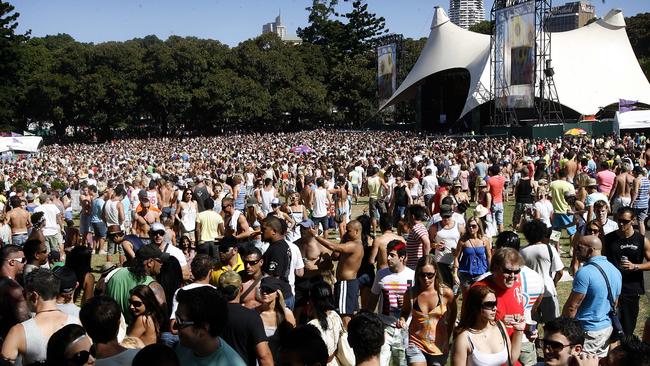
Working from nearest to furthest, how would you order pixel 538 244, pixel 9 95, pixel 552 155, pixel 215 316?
pixel 215 316
pixel 538 244
pixel 552 155
pixel 9 95

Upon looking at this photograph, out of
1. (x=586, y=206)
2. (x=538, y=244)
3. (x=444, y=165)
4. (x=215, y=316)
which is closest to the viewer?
(x=215, y=316)

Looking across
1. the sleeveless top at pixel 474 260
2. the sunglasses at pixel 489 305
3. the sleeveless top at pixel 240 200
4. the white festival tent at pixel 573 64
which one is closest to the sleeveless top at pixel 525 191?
the sleeveless top at pixel 240 200

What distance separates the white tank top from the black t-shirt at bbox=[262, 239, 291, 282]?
584 cm

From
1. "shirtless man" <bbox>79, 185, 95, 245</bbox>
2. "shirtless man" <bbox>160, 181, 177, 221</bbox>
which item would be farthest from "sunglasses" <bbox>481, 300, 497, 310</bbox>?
"shirtless man" <bbox>79, 185, 95, 245</bbox>

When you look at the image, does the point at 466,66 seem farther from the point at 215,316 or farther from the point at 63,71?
the point at 215,316

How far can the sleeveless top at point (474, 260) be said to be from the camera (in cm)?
635

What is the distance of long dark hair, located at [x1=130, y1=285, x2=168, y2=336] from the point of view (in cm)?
443

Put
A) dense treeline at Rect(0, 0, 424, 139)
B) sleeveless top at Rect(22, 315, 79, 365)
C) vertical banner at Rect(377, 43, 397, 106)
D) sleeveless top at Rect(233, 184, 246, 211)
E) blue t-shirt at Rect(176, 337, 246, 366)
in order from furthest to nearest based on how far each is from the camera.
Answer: dense treeline at Rect(0, 0, 424, 139)
vertical banner at Rect(377, 43, 397, 106)
sleeveless top at Rect(233, 184, 246, 211)
sleeveless top at Rect(22, 315, 79, 365)
blue t-shirt at Rect(176, 337, 246, 366)

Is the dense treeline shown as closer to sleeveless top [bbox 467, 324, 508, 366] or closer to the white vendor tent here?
the white vendor tent

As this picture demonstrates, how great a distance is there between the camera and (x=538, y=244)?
18.7ft

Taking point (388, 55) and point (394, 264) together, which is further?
point (388, 55)

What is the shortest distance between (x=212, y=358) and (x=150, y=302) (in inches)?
45.6

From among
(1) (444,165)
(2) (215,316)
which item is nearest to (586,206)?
(2) (215,316)

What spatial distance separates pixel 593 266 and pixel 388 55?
171 ft
